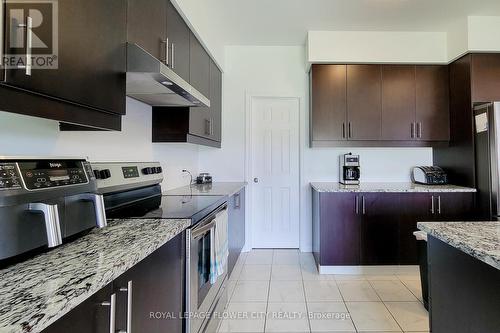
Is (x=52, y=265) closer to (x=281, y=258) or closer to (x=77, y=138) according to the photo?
(x=77, y=138)

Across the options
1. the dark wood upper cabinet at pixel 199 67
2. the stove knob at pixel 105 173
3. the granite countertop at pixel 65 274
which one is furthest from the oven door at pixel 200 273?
the dark wood upper cabinet at pixel 199 67

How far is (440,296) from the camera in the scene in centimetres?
124

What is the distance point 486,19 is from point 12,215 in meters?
4.27

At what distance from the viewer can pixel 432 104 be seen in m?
3.32

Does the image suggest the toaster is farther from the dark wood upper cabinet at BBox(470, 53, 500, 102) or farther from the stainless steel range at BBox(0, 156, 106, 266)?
the stainless steel range at BBox(0, 156, 106, 266)

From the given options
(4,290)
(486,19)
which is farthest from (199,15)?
(486,19)

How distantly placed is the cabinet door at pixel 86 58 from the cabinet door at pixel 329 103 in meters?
2.49

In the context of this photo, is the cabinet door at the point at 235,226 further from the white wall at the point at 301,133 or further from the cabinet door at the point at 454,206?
the cabinet door at the point at 454,206

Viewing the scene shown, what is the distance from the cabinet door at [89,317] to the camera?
2.08ft

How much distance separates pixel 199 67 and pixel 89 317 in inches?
94.0

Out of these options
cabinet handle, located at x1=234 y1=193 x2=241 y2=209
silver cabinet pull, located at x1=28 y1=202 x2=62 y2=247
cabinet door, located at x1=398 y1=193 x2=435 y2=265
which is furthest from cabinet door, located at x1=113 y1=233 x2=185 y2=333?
cabinet door, located at x1=398 y1=193 x2=435 y2=265

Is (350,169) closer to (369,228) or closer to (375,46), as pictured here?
(369,228)

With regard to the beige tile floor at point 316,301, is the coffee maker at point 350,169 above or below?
above

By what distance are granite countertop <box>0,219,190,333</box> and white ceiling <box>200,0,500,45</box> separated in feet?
8.12
